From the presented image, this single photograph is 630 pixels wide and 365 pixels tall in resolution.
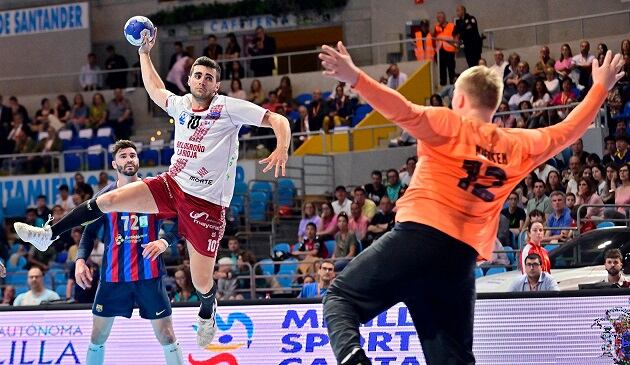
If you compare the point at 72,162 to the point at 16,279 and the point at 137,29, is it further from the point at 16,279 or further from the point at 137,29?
the point at 137,29

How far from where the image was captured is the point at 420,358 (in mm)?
10000

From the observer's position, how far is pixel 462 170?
5.44m

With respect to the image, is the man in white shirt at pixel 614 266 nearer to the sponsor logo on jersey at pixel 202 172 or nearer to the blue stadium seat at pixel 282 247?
the sponsor logo on jersey at pixel 202 172

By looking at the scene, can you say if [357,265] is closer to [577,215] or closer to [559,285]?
[559,285]

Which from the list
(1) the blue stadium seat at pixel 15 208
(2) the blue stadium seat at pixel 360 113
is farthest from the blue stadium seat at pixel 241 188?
(1) the blue stadium seat at pixel 15 208

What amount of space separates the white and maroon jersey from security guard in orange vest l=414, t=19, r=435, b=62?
13915 millimetres

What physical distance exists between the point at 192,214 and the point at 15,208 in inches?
547

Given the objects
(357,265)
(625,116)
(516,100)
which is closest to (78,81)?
(516,100)

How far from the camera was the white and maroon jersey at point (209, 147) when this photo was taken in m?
Result: 8.89

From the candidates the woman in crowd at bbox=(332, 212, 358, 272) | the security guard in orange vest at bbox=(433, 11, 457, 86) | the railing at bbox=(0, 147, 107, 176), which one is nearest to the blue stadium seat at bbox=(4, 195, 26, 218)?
the railing at bbox=(0, 147, 107, 176)

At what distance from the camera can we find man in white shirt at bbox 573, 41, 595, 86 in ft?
60.3

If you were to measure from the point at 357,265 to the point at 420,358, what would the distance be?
4.73m

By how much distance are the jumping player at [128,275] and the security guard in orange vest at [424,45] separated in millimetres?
13753

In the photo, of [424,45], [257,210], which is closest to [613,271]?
[257,210]
